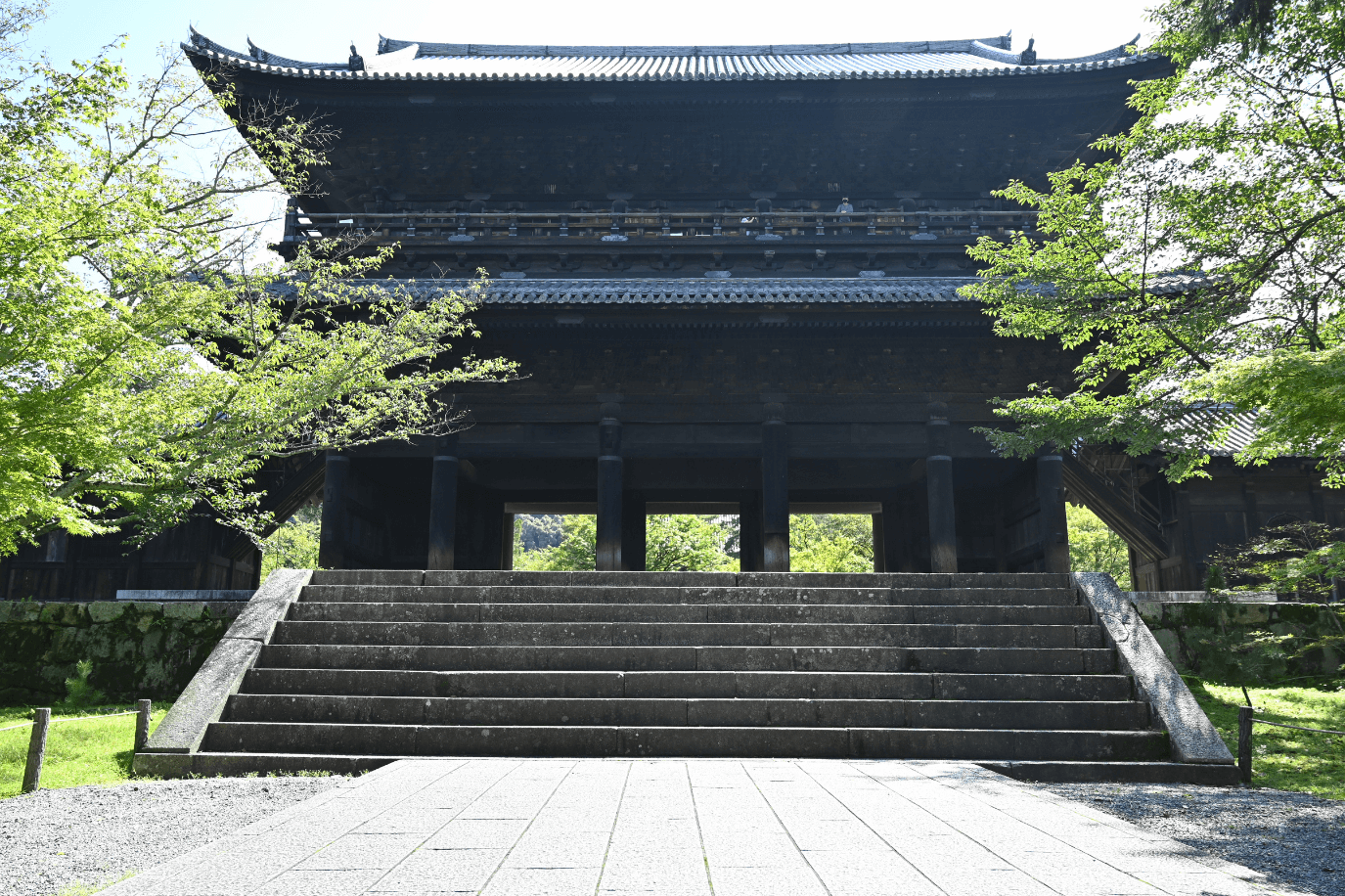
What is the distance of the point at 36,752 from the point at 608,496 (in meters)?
7.72

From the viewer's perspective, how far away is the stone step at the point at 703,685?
6988mm

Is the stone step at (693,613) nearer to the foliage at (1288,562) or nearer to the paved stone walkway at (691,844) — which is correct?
the foliage at (1288,562)

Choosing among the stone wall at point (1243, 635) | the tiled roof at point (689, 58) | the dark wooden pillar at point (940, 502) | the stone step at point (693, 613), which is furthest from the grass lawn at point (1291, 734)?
the tiled roof at point (689, 58)

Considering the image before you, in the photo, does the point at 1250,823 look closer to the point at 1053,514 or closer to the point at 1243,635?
the point at 1243,635

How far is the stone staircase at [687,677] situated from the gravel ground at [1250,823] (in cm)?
66

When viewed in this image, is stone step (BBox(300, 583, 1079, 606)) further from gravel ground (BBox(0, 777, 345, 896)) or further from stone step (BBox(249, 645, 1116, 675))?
gravel ground (BBox(0, 777, 345, 896))

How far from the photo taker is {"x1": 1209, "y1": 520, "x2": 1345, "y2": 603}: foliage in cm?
755

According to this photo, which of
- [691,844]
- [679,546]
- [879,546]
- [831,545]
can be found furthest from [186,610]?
[831,545]

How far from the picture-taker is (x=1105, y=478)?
50.0 feet

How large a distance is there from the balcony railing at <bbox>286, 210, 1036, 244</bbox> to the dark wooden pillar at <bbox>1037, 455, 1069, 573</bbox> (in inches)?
158

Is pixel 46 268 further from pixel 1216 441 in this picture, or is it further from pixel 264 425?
pixel 1216 441

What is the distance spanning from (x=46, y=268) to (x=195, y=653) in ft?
16.1

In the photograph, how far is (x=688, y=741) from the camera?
21.0ft

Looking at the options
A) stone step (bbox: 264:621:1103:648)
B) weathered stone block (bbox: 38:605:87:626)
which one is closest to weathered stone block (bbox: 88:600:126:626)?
weathered stone block (bbox: 38:605:87:626)
